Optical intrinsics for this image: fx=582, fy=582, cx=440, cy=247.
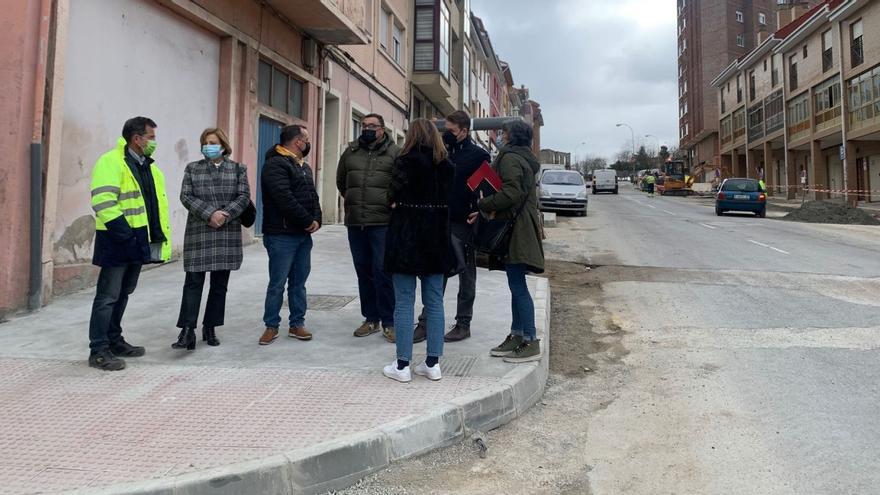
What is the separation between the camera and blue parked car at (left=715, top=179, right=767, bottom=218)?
22.0 m

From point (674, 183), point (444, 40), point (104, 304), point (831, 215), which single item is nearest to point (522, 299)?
point (104, 304)

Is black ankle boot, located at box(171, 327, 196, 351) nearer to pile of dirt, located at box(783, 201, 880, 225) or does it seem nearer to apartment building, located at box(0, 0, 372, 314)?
apartment building, located at box(0, 0, 372, 314)

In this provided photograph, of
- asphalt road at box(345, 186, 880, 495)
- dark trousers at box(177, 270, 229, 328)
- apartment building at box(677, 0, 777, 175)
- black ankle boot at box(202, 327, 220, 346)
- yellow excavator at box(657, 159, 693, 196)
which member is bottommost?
asphalt road at box(345, 186, 880, 495)

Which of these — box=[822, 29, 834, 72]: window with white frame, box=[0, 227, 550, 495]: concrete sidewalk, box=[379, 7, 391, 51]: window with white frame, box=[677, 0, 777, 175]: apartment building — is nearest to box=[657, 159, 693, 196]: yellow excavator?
box=[677, 0, 777, 175]: apartment building

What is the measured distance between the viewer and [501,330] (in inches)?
213

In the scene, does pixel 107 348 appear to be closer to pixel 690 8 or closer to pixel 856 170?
pixel 856 170

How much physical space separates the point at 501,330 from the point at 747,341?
2.39m

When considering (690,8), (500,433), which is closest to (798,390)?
(500,433)

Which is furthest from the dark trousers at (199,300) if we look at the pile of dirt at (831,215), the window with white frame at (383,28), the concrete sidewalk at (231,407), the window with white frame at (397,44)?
the pile of dirt at (831,215)

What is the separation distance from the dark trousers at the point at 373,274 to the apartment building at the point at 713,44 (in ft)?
186

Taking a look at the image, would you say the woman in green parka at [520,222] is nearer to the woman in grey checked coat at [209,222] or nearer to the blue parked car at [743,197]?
the woman in grey checked coat at [209,222]

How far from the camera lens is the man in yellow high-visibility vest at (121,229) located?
4.16m

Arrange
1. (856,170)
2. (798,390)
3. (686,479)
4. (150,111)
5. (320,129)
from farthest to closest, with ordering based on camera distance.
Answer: (856,170) < (320,129) < (150,111) < (798,390) < (686,479)

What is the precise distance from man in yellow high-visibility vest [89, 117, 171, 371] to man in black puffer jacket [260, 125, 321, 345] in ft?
2.77
